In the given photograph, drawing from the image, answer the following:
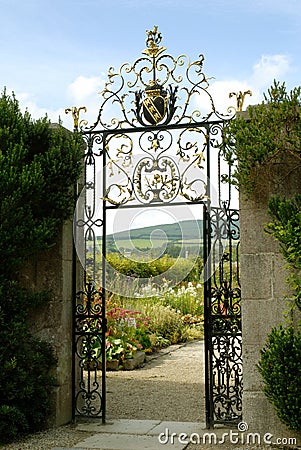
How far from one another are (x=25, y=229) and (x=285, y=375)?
259 cm

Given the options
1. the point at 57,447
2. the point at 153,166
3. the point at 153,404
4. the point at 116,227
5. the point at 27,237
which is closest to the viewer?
the point at 57,447

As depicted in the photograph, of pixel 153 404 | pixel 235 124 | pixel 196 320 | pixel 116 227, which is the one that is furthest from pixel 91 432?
pixel 196 320

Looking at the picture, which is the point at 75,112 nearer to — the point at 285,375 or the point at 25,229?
the point at 25,229

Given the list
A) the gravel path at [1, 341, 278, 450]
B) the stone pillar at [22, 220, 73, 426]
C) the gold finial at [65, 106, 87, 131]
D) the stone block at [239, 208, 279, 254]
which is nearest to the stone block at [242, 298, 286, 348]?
the stone block at [239, 208, 279, 254]

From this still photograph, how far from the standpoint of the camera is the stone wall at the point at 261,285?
17.0 feet

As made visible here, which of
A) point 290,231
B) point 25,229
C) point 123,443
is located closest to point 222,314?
point 290,231

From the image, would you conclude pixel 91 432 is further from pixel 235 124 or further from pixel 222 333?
pixel 235 124

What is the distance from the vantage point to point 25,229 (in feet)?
18.0

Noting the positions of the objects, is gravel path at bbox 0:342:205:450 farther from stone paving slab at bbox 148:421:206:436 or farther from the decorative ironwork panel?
the decorative ironwork panel

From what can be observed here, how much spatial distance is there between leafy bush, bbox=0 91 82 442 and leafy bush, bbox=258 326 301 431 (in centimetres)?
207

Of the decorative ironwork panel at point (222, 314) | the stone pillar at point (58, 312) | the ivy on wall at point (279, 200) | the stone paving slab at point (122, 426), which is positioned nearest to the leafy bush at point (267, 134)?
the ivy on wall at point (279, 200)

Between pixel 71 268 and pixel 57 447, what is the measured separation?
68.7 inches

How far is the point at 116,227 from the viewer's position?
649 centimetres

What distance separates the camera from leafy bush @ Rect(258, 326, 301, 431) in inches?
187
